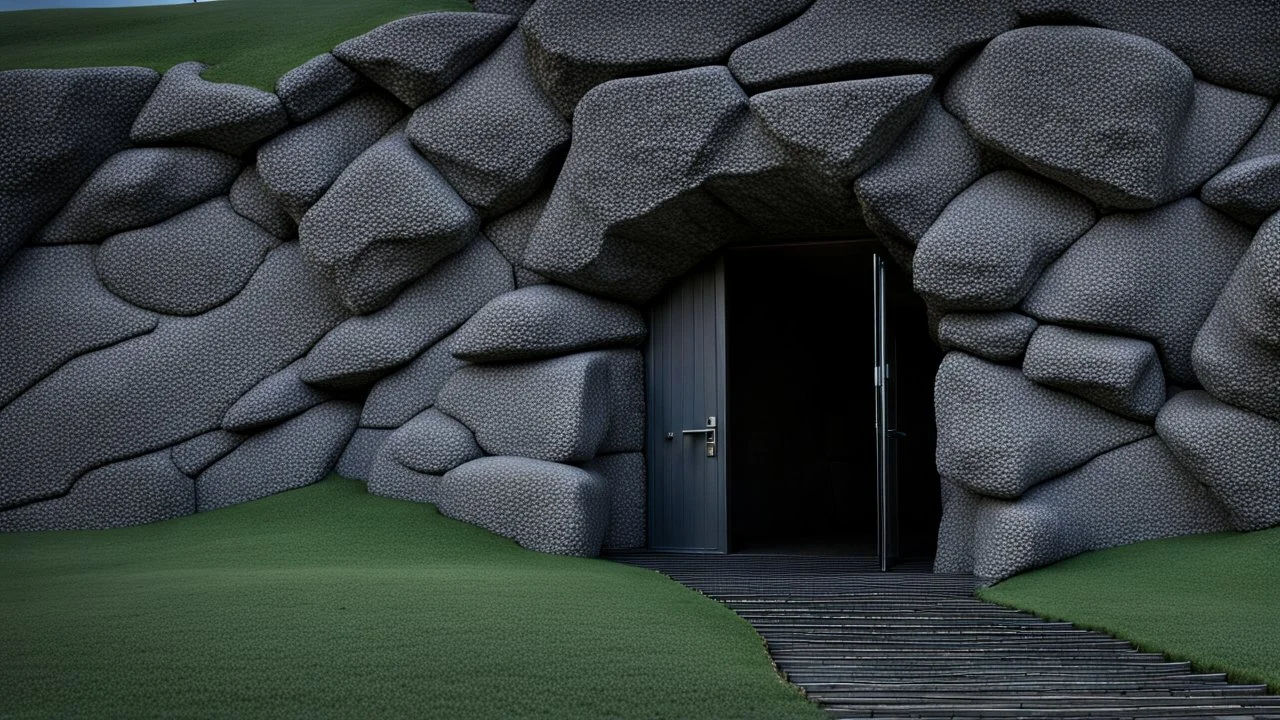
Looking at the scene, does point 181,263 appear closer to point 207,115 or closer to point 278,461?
point 207,115

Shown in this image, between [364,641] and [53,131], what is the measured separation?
655 centimetres

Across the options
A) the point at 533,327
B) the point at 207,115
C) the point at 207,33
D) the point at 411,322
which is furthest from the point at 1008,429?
the point at 207,33

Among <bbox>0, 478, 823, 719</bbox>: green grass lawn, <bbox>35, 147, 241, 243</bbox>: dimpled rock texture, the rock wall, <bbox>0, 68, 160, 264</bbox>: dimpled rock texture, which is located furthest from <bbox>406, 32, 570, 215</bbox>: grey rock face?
<bbox>0, 478, 823, 719</bbox>: green grass lawn

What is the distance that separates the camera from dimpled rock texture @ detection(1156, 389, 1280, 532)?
8.14 m

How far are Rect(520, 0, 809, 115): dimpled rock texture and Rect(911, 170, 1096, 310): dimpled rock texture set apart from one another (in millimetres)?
1890

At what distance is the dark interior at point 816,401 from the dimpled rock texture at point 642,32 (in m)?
1.82

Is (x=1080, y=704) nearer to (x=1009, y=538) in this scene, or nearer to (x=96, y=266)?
(x=1009, y=538)

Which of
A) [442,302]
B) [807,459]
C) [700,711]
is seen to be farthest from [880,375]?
[700,711]

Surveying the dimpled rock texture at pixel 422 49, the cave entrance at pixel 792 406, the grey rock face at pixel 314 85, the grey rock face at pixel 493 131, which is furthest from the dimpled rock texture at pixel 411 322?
the grey rock face at pixel 314 85

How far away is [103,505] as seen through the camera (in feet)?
32.2

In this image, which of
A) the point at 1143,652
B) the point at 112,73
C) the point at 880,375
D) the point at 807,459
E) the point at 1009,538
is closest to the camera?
the point at 1143,652

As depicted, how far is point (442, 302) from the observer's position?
1011 centimetres

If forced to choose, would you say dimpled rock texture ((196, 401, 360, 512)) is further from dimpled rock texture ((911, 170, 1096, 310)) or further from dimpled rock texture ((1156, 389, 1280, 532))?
dimpled rock texture ((1156, 389, 1280, 532))

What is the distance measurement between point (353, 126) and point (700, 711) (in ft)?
23.6
